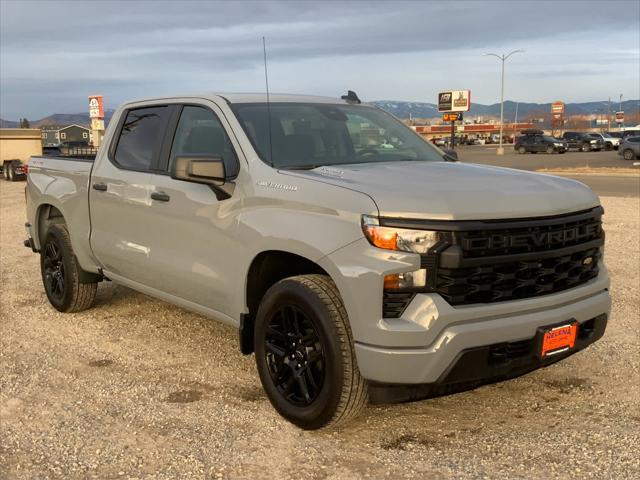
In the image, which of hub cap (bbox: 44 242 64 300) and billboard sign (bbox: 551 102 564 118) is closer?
hub cap (bbox: 44 242 64 300)

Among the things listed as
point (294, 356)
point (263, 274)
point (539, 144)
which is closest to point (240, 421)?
point (294, 356)

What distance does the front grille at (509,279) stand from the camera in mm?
3275

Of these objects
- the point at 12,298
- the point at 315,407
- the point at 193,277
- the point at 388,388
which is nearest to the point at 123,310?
the point at 12,298

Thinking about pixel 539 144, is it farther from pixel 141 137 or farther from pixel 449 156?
pixel 141 137

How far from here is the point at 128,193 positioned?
5094 mm

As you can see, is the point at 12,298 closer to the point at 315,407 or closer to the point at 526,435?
the point at 315,407

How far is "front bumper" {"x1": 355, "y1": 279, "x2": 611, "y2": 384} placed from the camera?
10.6 feet

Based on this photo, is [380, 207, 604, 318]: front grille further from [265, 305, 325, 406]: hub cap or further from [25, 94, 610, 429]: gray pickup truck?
[265, 305, 325, 406]: hub cap

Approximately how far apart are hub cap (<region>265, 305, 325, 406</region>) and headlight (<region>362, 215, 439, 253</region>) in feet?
2.11

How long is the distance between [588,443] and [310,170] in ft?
7.06

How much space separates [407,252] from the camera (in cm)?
326

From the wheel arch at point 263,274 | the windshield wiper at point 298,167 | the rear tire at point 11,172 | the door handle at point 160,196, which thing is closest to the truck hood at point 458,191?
the windshield wiper at point 298,167

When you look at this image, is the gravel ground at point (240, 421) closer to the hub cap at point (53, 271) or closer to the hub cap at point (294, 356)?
the hub cap at point (294, 356)

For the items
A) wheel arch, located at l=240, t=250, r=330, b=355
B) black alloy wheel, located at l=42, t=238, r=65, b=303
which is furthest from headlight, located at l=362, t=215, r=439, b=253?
black alloy wheel, located at l=42, t=238, r=65, b=303
